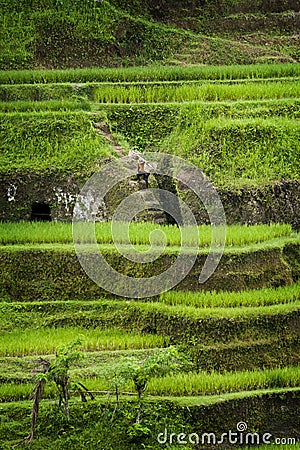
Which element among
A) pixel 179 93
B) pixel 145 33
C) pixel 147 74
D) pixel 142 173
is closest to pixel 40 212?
pixel 142 173

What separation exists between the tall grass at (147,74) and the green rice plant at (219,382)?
6313 mm

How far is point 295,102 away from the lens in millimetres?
15867

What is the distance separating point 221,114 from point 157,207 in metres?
1.88

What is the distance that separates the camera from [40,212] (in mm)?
14883

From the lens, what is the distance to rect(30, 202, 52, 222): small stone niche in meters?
14.8

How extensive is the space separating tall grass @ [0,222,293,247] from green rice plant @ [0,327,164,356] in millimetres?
1491

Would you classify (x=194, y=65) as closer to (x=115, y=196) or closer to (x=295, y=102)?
(x=295, y=102)

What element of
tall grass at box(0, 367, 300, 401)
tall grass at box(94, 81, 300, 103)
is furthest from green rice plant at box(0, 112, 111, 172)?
tall grass at box(0, 367, 300, 401)

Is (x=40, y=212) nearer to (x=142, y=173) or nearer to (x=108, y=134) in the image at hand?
(x=142, y=173)

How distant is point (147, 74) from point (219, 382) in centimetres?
660

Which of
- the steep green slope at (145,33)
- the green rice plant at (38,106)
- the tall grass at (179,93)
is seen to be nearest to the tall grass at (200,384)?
the green rice plant at (38,106)

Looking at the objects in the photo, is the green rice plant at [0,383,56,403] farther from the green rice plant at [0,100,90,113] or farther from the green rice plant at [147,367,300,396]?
the green rice plant at [0,100,90,113]

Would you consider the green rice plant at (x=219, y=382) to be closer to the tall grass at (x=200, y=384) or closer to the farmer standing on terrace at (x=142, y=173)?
the tall grass at (x=200, y=384)

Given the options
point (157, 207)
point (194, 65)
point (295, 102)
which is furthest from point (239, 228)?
point (194, 65)
